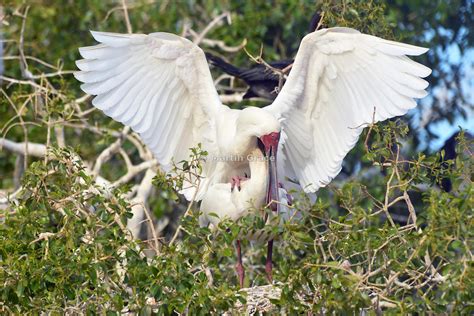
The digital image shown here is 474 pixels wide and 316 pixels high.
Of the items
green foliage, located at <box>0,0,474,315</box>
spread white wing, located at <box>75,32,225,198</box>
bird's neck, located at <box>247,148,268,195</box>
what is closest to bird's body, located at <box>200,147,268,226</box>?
bird's neck, located at <box>247,148,268,195</box>

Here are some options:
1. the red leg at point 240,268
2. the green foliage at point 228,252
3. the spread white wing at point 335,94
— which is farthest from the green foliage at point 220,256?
the spread white wing at point 335,94

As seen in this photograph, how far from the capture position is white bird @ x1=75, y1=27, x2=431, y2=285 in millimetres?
5816

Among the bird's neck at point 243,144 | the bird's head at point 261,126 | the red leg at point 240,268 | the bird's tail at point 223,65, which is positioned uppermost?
the bird's head at point 261,126

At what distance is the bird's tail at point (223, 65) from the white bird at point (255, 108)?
0.91 m

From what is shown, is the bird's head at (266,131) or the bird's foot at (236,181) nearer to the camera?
the bird's head at (266,131)

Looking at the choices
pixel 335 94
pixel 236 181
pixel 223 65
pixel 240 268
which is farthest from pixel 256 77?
pixel 240 268

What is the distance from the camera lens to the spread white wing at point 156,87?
5945mm

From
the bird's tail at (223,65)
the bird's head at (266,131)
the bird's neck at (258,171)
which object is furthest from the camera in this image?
the bird's tail at (223,65)

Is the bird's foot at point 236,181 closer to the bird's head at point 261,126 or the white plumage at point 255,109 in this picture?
the white plumage at point 255,109

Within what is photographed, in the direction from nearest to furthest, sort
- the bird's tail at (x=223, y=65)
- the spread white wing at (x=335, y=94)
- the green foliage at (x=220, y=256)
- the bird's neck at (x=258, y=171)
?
the green foliage at (x=220, y=256) → the bird's neck at (x=258, y=171) → the spread white wing at (x=335, y=94) → the bird's tail at (x=223, y=65)

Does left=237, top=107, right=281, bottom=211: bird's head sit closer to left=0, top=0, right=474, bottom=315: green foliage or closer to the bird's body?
the bird's body

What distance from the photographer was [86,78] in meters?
5.92

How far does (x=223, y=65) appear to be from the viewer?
23.5 feet

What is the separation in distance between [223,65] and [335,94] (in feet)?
4.18
